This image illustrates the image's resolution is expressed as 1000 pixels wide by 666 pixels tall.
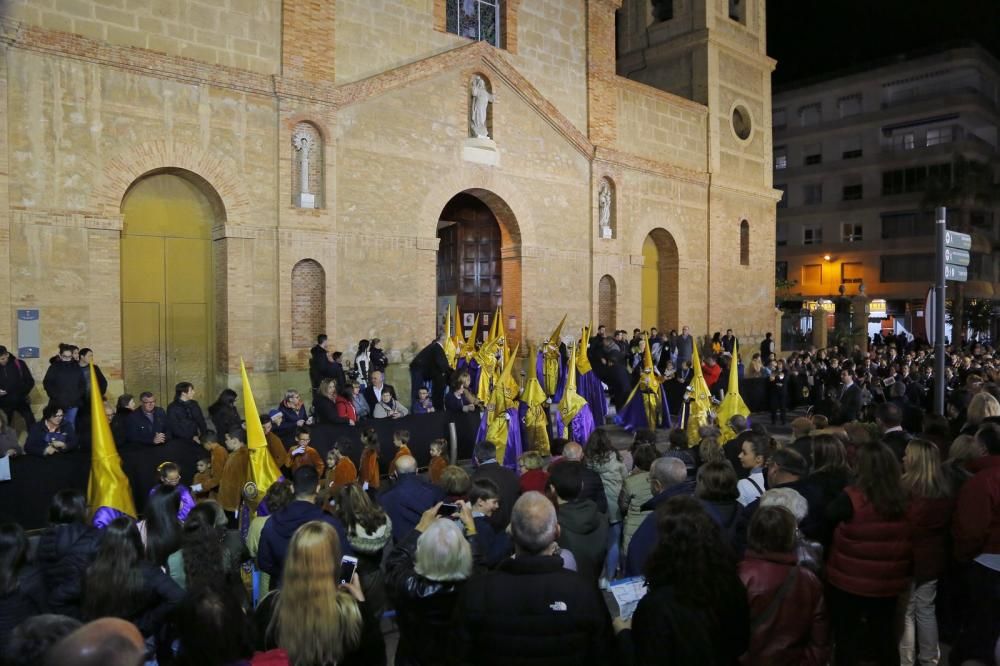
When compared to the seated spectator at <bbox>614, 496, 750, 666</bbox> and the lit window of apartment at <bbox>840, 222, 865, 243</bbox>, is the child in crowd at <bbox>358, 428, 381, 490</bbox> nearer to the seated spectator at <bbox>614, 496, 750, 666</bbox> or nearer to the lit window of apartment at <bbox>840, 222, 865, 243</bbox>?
the seated spectator at <bbox>614, 496, 750, 666</bbox>

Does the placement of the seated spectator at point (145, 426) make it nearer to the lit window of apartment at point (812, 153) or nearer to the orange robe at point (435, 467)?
the orange robe at point (435, 467)

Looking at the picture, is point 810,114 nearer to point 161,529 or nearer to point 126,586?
point 161,529

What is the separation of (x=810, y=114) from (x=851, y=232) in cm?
814

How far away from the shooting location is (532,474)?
21.4ft

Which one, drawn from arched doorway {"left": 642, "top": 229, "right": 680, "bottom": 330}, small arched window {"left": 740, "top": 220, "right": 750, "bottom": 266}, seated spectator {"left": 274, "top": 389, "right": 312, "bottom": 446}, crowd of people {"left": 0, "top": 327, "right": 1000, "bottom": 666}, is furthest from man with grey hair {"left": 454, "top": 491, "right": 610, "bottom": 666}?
small arched window {"left": 740, "top": 220, "right": 750, "bottom": 266}

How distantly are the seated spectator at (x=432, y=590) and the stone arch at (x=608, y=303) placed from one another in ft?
62.7

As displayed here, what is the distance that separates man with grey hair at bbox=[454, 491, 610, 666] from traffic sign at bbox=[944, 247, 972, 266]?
28.7 feet

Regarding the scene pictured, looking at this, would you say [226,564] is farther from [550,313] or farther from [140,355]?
[550,313]

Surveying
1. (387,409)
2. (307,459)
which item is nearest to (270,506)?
(307,459)

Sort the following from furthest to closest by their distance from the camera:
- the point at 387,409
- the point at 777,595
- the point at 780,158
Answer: the point at 780,158
the point at 387,409
the point at 777,595

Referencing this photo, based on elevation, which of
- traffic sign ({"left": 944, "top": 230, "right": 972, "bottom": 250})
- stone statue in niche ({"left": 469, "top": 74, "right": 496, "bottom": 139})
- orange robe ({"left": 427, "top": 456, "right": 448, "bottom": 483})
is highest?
stone statue in niche ({"left": 469, "top": 74, "right": 496, "bottom": 139})

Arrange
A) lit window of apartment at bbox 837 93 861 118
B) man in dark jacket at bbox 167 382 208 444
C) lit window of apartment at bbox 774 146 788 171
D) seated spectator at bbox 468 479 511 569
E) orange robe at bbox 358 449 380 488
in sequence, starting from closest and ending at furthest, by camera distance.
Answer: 1. seated spectator at bbox 468 479 511 569
2. orange robe at bbox 358 449 380 488
3. man in dark jacket at bbox 167 382 208 444
4. lit window of apartment at bbox 837 93 861 118
5. lit window of apartment at bbox 774 146 788 171

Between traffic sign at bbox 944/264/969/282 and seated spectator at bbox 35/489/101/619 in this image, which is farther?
traffic sign at bbox 944/264/969/282

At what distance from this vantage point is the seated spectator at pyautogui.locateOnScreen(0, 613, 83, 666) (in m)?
2.73
